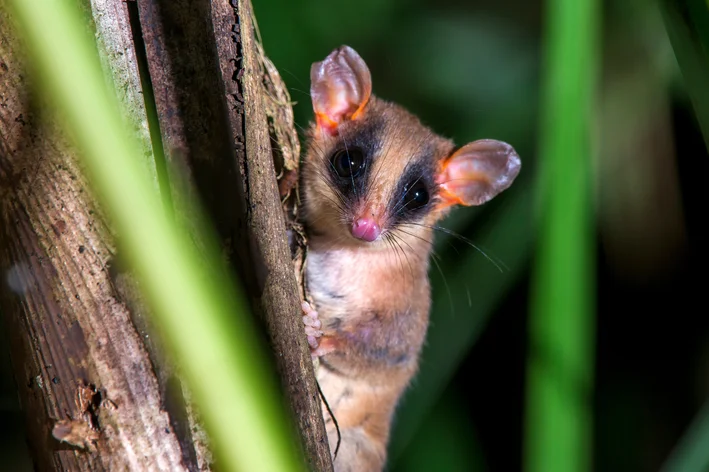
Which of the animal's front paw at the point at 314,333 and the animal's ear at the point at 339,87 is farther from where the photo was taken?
the animal's ear at the point at 339,87

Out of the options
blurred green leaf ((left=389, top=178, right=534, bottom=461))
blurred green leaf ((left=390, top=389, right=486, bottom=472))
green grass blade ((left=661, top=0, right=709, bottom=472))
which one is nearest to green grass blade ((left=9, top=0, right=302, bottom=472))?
green grass blade ((left=661, top=0, right=709, bottom=472))

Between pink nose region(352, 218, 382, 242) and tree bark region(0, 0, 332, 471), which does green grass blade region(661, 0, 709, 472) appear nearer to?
tree bark region(0, 0, 332, 471)

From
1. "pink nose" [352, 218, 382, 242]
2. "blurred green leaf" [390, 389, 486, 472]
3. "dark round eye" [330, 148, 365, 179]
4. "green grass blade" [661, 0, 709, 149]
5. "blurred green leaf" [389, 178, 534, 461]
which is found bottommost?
"blurred green leaf" [390, 389, 486, 472]

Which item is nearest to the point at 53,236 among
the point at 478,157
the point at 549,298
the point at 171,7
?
the point at 171,7

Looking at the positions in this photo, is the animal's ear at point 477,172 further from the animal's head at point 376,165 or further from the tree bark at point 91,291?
the tree bark at point 91,291

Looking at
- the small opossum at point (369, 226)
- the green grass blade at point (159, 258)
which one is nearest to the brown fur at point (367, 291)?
the small opossum at point (369, 226)

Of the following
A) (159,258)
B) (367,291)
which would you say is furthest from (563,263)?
(367,291)

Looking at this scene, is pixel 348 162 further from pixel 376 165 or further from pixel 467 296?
pixel 467 296

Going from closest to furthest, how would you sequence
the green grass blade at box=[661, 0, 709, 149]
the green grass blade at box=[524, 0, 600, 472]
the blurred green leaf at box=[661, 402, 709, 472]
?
the green grass blade at box=[661, 0, 709, 149] < the green grass blade at box=[524, 0, 600, 472] < the blurred green leaf at box=[661, 402, 709, 472]
